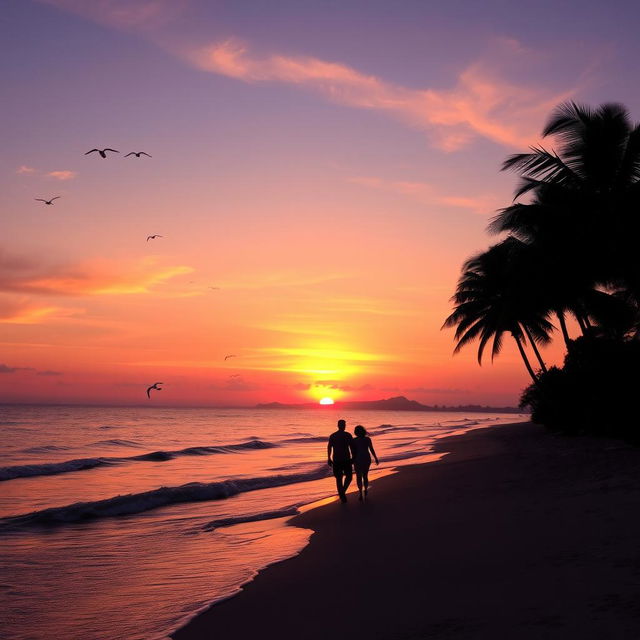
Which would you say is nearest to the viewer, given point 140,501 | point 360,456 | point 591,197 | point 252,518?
point 252,518

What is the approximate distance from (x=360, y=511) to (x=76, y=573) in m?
5.69

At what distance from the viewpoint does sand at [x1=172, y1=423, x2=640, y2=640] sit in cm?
515

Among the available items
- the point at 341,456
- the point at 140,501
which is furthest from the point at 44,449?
the point at 341,456

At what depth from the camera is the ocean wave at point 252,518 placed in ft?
42.8

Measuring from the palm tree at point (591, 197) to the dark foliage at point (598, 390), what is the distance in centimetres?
273

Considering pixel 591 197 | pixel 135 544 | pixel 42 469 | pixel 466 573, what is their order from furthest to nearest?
1. pixel 42 469
2. pixel 591 197
3. pixel 135 544
4. pixel 466 573

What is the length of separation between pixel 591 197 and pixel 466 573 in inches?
712

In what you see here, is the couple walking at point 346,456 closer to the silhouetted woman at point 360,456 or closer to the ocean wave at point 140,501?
the silhouetted woman at point 360,456

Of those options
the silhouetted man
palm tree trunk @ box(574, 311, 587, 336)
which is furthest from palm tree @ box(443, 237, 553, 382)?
the silhouetted man

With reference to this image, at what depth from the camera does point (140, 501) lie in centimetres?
1683

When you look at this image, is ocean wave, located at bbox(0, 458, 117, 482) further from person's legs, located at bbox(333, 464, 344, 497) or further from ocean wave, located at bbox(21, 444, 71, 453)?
person's legs, located at bbox(333, 464, 344, 497)

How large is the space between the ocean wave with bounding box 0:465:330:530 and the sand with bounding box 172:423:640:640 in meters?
5.68

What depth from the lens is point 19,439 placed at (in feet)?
164

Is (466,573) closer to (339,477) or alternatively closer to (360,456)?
(339,477)
